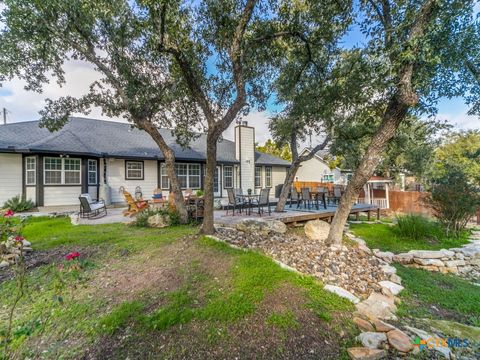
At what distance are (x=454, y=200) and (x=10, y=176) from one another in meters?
17.4

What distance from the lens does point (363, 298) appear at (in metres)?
3.74

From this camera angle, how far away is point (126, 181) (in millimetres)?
12781

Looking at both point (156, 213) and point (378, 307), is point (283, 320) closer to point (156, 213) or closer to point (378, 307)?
point (378, 307)

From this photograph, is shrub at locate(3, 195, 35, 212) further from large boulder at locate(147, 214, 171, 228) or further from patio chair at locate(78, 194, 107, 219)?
large boulder at locate(147, 214, 171, 228)

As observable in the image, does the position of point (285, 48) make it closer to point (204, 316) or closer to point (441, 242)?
point (204, 316)

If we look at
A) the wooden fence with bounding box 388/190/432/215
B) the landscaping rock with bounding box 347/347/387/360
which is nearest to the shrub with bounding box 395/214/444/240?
the wooden fence with bounding box 388/190/432/215

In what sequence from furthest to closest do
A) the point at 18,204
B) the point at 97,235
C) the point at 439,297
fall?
1. the point at 18,204
2. the point at 97,235
3. the point at 439,297

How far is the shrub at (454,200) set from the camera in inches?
298

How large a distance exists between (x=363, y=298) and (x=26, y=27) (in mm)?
10459

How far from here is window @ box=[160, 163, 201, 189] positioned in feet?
46.0

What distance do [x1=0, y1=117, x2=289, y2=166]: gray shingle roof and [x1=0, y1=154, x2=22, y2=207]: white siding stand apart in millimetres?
709

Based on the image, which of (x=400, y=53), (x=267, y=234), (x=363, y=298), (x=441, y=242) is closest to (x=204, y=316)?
(x=363, y=298)

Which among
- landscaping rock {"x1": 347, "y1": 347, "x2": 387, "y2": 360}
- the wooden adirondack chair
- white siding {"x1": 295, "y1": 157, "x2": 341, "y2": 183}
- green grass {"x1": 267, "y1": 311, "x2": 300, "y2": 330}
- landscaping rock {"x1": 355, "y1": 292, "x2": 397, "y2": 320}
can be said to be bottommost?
landscaping rock {"x1": 355, "y1": 292, "x2": 397, "y2": 320}

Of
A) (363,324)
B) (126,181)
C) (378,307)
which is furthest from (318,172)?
(363,324)
